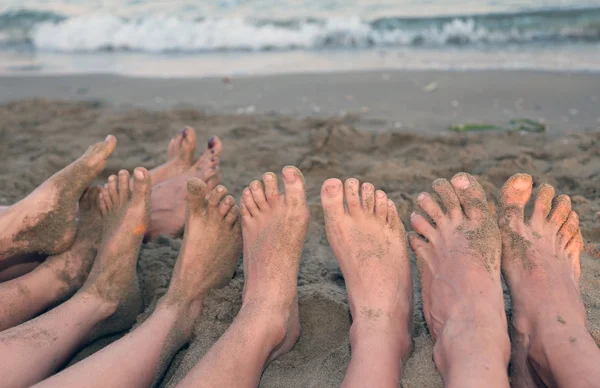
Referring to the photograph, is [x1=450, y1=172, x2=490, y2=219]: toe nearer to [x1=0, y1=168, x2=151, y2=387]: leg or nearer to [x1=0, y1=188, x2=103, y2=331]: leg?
[x1=0, y1=168, x2=151, y2=387]: leg

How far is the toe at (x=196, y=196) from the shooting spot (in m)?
1.83

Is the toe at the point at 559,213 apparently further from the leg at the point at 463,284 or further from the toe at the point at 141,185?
the toe at the point at 141,185

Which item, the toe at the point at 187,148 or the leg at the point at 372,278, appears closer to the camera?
the leg at the point at 372,278

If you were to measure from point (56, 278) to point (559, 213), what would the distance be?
5.40 ft

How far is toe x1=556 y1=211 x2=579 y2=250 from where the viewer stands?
5.66 ft

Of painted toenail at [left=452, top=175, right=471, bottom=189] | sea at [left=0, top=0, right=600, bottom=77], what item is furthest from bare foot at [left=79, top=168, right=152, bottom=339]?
sea at [left=0, top=0, right=600, bottom=77]

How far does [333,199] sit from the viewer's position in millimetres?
1802

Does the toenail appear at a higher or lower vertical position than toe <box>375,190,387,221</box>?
higher

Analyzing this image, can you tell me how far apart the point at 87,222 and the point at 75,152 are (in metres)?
1.42

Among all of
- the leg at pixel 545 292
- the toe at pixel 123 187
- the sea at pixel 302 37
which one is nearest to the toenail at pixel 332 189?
the leg at pixel 545 292

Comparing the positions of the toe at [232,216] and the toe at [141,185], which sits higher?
the toe at [141,185]

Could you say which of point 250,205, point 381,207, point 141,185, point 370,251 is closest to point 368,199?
point 381,207

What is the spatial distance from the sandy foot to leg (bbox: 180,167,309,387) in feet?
2.04

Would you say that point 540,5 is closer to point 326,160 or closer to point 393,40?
Result: point 393,40
